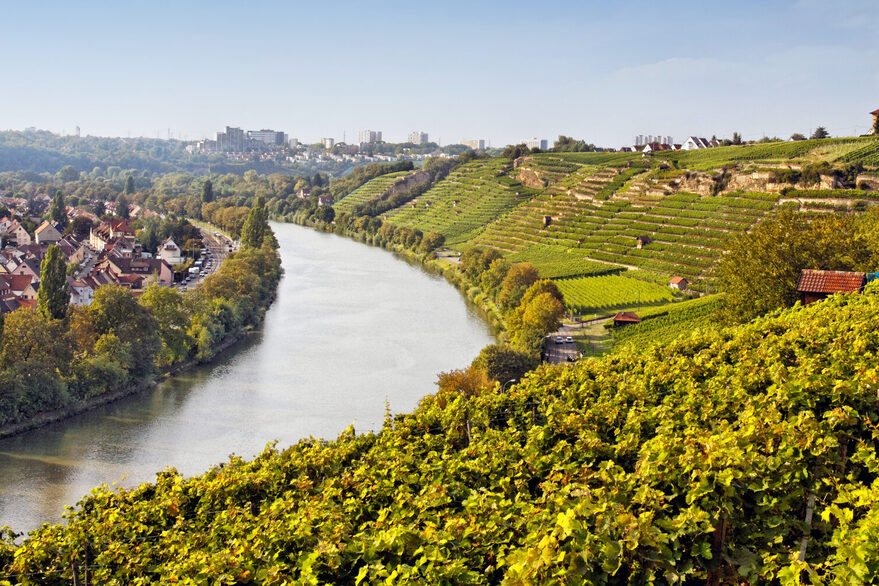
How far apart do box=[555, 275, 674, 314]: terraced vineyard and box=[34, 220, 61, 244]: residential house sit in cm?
3695

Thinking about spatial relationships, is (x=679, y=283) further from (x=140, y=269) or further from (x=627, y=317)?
(x=140, y=269)

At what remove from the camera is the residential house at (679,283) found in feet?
116

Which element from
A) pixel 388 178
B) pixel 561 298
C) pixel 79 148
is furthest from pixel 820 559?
pixel 79 148

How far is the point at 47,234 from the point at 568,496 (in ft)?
183

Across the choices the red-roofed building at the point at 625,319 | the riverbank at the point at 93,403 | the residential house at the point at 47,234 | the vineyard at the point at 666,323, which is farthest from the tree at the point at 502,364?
the residential house at the point at 47,234

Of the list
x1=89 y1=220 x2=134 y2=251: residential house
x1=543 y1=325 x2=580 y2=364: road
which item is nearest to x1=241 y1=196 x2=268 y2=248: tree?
x1=89 y1=220 x2=134 y2=251: residential house

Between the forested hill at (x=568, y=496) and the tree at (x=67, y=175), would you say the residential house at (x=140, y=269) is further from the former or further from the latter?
the tree at (x=67, y=175)

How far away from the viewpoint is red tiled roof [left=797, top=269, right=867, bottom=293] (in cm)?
1636

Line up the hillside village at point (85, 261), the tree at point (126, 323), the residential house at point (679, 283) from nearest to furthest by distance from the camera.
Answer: the tree at point (126, 323) < the hillside village at point (85, 261) < the residential house at point (679, 283)

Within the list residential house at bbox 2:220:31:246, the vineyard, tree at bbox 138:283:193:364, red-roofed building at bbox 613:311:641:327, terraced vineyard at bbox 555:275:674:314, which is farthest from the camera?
residential house at bbox 2:220:31:246

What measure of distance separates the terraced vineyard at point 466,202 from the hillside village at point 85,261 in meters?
25.3

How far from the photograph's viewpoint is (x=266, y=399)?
2277 cm

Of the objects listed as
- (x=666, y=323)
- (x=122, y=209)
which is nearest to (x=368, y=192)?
(x=122, y=209)

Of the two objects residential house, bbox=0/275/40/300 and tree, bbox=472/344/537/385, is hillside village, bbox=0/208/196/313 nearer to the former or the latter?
residential house, bbox=0/275/40/300
